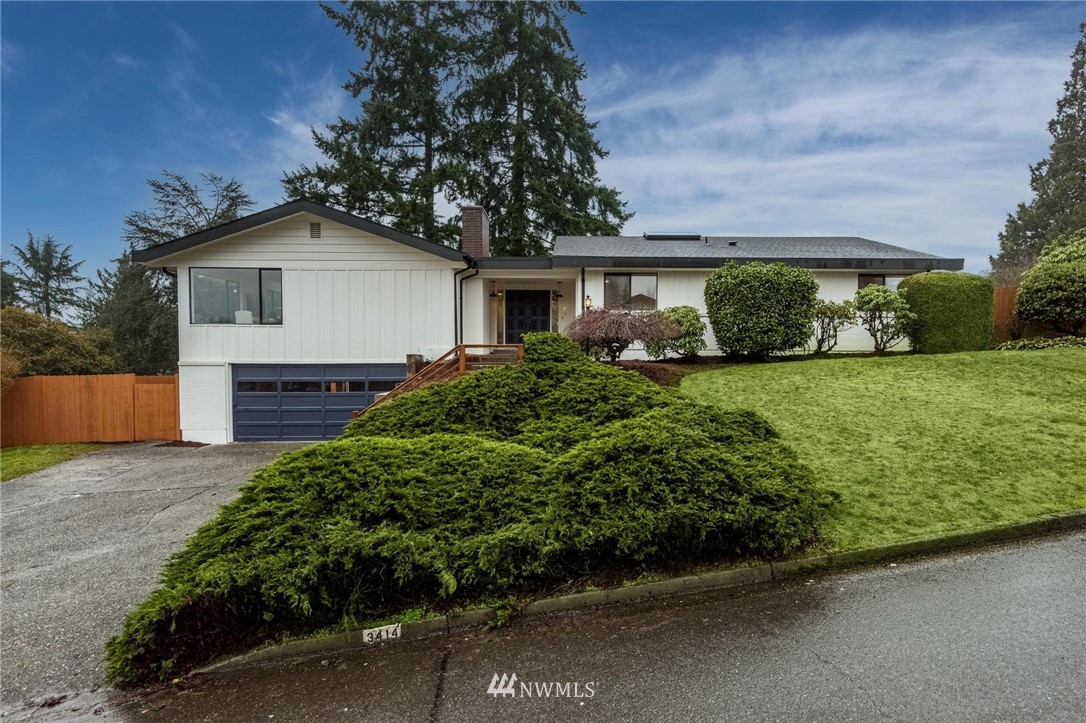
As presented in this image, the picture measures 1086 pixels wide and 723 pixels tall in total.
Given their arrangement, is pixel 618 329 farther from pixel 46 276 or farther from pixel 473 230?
pixel 46 276

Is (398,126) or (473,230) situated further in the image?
(398,126)

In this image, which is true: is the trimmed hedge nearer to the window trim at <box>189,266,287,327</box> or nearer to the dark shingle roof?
the dark shingle roof

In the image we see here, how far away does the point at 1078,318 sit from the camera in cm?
1143

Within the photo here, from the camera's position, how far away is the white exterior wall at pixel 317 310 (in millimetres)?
11867

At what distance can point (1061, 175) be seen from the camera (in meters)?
Result: 28.6

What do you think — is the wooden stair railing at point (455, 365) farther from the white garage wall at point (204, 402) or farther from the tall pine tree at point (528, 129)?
Answer: the tall pine tree at point (528, 129)

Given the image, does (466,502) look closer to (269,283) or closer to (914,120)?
(269,283)

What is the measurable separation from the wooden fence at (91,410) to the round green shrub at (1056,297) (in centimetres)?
2097

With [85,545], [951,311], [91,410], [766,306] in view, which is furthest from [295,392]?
[951,311]

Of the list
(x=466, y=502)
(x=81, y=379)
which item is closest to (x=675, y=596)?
(x=466, y=502)

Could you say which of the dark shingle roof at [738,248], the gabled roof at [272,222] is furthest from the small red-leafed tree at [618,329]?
the gabled roof at [272,222]

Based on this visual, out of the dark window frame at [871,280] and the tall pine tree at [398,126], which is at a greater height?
the tall pine tree at [398,126]

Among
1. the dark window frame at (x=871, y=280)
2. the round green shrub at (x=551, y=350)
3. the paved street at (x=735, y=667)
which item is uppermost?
the dark window frame at (x=871, y=280)

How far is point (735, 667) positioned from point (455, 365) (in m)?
7.78
